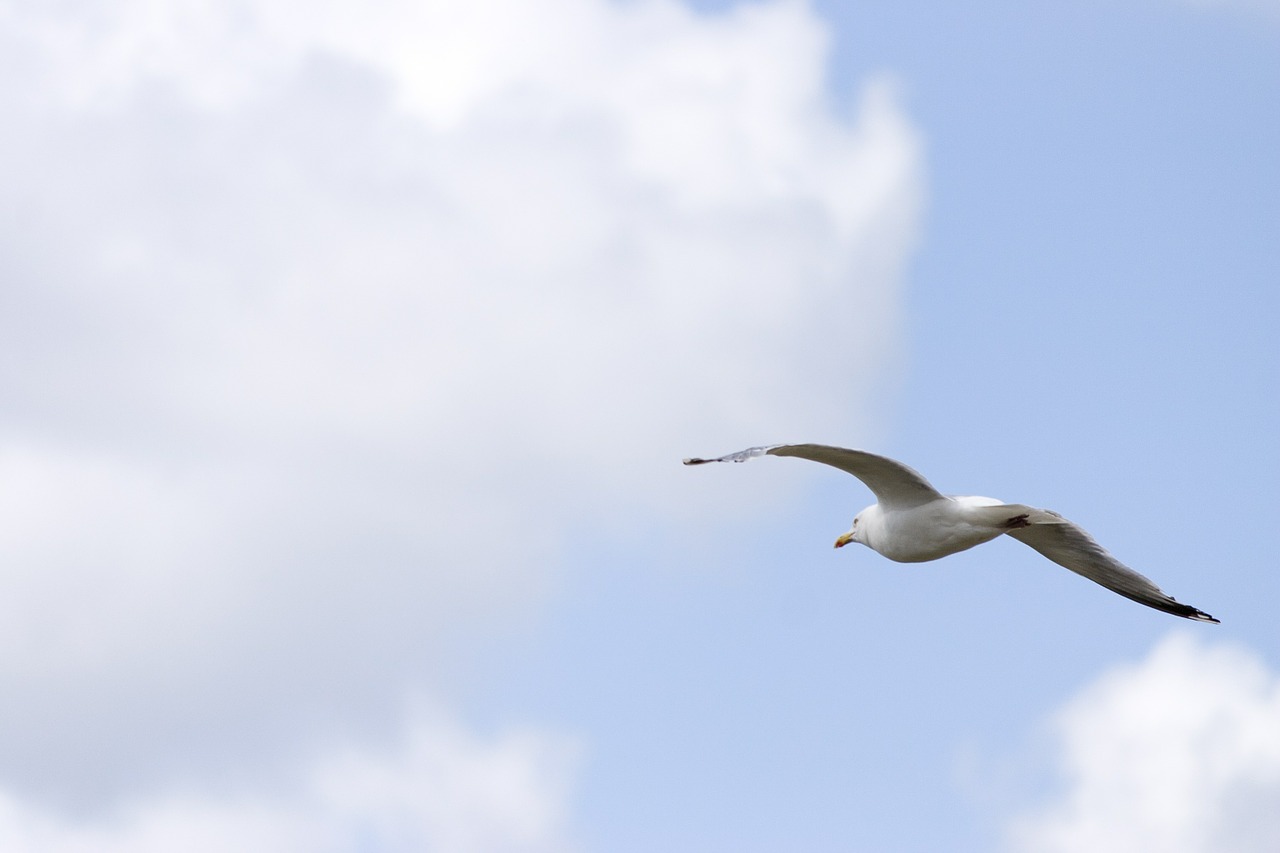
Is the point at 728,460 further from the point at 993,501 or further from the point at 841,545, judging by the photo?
the point at 841,545

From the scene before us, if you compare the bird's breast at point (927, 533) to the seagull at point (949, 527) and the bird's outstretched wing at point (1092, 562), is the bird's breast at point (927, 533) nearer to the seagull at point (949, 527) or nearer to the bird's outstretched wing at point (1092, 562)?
the seagull at point (949, 527)

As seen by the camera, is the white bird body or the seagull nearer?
the seagull

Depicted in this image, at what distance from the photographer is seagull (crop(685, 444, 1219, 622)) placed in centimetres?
1775

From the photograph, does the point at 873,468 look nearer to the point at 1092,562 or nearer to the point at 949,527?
the point at 949,527

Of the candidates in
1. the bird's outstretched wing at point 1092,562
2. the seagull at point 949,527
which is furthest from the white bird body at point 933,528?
the bird's outstretched wing at point 1092,562

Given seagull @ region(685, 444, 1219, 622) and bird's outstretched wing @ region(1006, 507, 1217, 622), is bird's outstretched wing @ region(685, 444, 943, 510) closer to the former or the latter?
seagull @ region(685, 444, 1219, 622)

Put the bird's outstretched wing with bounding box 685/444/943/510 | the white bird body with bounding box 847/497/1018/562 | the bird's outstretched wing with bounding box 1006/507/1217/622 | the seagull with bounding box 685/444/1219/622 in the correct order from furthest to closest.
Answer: the bird's outstretched wing with bounding box 1006/507/1217/622 → the white bird body with bounding box 847/497/1018/562 → the seagull with bounding box 685/444/1219/622 → the bird's outstretched wing with bounding box 685/444/943/510

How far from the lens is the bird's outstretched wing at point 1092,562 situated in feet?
62.5

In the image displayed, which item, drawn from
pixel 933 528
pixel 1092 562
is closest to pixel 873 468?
pixel 933 528

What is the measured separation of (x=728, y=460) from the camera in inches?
637

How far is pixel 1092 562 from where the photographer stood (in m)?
19.5

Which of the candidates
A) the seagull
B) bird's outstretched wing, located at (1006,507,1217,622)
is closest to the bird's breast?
the seagull

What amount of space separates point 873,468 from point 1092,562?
294 centimetres

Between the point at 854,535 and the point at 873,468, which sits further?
the point at 854,535
